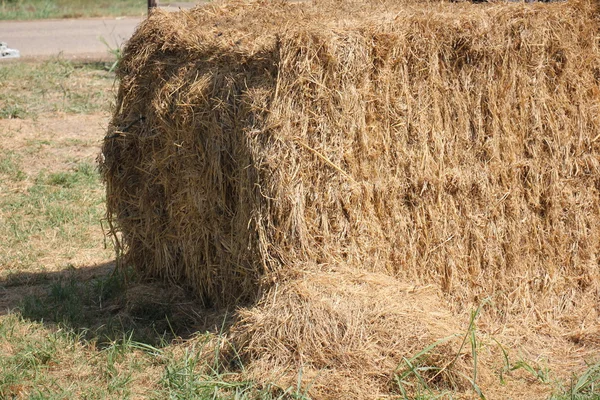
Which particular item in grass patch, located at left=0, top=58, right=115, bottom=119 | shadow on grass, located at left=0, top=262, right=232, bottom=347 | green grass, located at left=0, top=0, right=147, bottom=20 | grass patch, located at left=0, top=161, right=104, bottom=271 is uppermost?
green grass, located at left=0, top=0, right=147, bottom=20

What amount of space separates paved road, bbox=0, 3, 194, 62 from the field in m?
6.87

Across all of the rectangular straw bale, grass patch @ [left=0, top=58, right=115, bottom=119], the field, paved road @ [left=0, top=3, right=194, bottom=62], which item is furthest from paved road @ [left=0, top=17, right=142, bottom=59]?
the rectangular straw bale

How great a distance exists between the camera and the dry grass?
4375 mm

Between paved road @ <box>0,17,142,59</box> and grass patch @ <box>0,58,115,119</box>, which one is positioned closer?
grass patch @ <box>0,58,115,119</box>

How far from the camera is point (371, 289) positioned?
14.5ft

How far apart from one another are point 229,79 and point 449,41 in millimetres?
1342

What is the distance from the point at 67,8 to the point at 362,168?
704 inches

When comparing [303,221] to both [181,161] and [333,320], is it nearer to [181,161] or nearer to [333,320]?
[333,320]

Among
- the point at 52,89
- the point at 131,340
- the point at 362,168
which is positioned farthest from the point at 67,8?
the point at 362,168

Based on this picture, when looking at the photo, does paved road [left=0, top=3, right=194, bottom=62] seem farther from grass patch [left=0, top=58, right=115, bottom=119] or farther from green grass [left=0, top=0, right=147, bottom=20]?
grass patch [left=0, top=58, right=115, bottom=119]

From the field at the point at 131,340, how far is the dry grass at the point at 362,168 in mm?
103

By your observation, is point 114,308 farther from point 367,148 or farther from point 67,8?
point 67,8

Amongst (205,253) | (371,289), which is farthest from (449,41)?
(205,253)

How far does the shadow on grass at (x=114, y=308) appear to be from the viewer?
15.8ft
